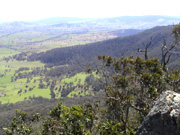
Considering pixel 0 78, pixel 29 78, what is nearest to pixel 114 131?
pixel 29 78

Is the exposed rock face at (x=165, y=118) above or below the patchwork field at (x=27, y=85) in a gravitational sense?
above

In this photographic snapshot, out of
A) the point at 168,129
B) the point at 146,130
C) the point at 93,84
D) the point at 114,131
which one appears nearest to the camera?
the point at 168,129

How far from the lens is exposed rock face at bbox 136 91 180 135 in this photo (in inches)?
300

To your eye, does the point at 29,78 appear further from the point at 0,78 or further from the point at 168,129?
the point at 168,129

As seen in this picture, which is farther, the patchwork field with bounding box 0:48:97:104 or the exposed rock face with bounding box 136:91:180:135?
the patchwork field with bounding box 0:48:97:104

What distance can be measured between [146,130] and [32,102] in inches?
4155

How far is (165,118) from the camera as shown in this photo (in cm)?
788

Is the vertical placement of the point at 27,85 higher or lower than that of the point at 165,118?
lower

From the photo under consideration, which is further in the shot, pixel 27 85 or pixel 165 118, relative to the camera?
pixel 27 85

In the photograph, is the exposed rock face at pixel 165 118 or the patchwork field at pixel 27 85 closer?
the exposed rock face at pixel 165 118

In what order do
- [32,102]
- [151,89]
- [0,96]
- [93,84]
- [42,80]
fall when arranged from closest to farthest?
1. [151,89]
2. [32,102]
3. [0,96]
4. [93,84]
5. [42,80]

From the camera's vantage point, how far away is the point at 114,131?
1114cm

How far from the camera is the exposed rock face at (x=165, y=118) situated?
7.62m

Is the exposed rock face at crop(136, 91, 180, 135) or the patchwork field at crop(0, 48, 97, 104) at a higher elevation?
the exposed rock face at crop(136, 91, 180, 135)
